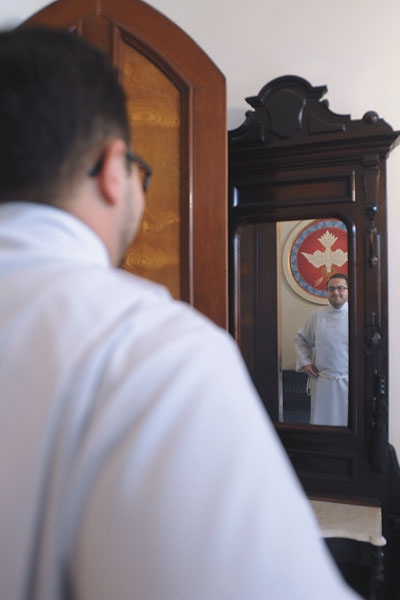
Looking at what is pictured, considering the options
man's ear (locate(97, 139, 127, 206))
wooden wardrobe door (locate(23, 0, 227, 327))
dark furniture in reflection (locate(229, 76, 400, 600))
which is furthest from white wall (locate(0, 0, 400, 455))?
man's ear (locate(97, 139, 127, 206))

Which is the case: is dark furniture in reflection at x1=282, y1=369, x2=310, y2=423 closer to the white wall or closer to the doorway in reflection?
the doorway in reflection

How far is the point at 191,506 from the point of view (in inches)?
14.7

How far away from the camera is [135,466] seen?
38 centimetres

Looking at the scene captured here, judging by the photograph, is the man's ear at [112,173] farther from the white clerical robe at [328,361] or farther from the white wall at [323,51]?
the white wall at [323,51]

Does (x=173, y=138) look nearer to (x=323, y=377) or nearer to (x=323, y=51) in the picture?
(x=323, y=51)

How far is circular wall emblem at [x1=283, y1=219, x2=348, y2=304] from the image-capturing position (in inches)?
75.3

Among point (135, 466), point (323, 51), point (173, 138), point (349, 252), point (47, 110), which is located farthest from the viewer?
point (323, 51)

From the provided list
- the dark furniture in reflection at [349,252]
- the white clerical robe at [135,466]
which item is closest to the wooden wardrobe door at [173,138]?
the dark furniture in reflection at [349,252]

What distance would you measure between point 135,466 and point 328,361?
1.64 metres

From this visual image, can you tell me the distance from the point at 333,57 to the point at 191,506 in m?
2.05

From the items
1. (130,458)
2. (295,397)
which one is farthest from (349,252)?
(130,458)

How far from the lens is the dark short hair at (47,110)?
1.62ft

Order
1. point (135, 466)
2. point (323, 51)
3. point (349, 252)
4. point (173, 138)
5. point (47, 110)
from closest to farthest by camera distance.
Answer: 1. point (135, 466)
2. point (47, 110)
3. point (173, 138)
4. point (349, 252)
5. point (323, 51)

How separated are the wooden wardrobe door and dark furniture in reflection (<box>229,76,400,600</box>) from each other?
42 cm
